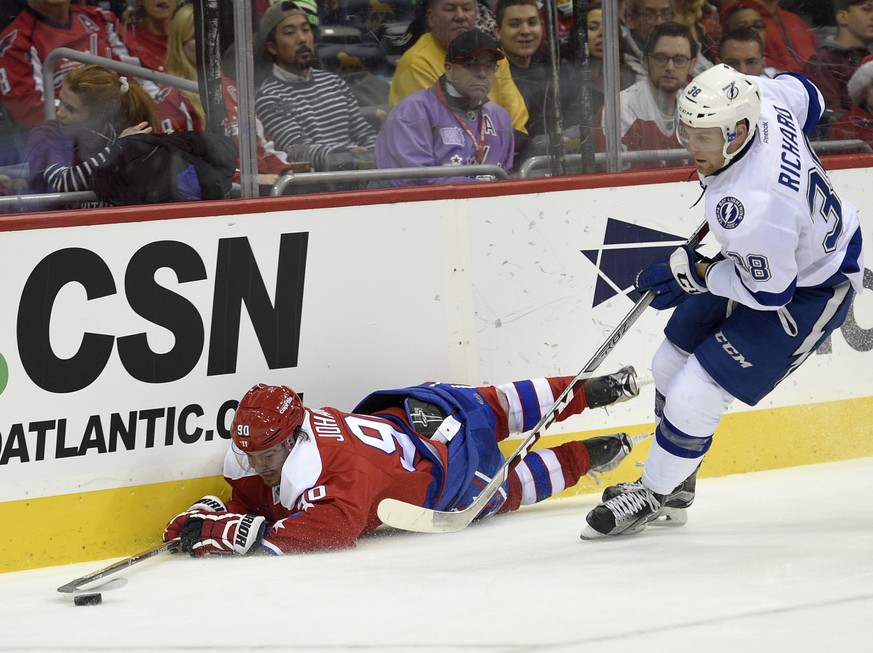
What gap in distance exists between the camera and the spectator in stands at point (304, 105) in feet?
12.7

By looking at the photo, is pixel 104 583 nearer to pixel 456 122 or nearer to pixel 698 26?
pixel 456 122

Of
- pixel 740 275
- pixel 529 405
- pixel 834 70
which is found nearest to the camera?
pixel 740 275

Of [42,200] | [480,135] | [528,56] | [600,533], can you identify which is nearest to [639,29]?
[528,56]

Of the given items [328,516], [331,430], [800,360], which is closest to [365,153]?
[331,430]

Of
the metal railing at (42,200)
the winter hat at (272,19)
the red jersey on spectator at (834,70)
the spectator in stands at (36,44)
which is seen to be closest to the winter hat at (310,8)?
the winter hat at (272,19)

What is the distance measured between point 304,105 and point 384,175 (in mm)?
328

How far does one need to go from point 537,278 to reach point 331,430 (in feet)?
3.10

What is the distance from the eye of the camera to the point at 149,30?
3.69m

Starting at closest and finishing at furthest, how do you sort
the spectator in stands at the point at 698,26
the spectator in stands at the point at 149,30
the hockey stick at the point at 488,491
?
the hockey stick at the point at 488,491 < the spectator in stands at the point at 149,30 < the spectator in stands at the point at 698,26

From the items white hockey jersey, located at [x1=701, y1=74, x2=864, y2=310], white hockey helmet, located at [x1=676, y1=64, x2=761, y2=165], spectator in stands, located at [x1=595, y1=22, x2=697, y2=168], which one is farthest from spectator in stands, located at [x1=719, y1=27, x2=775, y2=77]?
white hockey helmet, located at [x1=676, y1=64, x2=761, y2=165]

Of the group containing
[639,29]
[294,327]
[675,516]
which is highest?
[639,29]

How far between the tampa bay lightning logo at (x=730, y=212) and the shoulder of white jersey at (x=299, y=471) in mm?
1244

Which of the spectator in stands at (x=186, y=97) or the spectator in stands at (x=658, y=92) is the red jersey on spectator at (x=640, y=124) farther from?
the spectator in stands at (x=186, y=97)

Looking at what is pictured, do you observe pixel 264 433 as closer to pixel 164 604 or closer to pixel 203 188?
pixel 164 604
